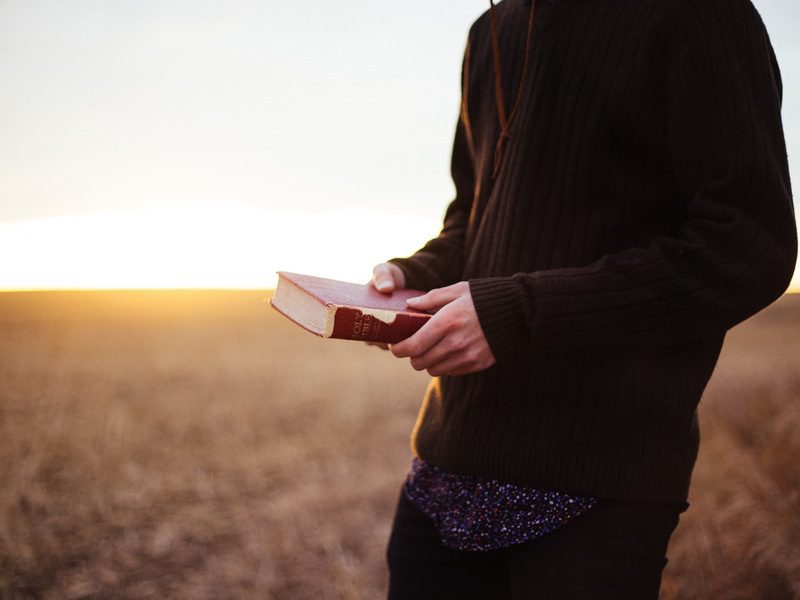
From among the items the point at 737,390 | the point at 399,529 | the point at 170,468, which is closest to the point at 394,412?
the point at 170,468

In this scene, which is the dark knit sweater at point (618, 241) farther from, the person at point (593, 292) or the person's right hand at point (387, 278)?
the person's right hand at point (387, 278)

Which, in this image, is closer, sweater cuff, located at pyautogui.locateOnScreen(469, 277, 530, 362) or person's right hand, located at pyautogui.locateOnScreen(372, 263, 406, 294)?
sweater cuff, located at pyautogui.locateOnScreen(469, 277, 530, 362)

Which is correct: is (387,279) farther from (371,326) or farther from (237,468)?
(237,468)

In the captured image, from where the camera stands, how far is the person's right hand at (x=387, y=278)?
40.9 inches

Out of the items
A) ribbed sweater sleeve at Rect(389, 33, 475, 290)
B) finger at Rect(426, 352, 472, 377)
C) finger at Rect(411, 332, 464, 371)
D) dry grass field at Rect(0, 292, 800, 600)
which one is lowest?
dry grass field at Rect(0, 292, 800, 600)

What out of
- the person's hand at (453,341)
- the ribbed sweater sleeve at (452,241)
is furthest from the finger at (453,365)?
the ribbed sweater sleeve at (452,241)

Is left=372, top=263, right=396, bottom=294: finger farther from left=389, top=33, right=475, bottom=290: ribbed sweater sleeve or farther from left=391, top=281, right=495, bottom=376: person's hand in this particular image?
left=391, top=281, right=495, bottom=376: person's hand

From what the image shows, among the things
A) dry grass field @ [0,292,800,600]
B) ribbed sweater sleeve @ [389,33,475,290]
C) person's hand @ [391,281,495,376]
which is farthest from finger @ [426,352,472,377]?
dry grass field @ [0,292,800,600]

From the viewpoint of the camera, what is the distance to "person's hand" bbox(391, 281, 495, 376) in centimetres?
81

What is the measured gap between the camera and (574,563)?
88 centimetres

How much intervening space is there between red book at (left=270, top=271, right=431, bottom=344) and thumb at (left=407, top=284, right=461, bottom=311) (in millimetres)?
10

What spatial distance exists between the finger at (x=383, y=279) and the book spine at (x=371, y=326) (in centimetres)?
20

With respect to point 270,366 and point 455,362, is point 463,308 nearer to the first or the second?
point 455,362

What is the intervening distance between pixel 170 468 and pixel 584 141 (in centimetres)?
275
